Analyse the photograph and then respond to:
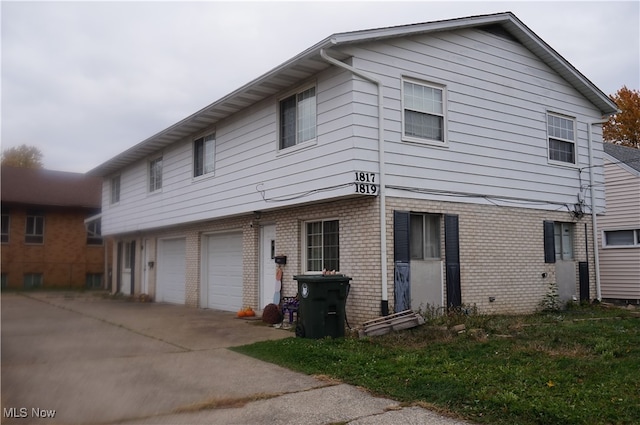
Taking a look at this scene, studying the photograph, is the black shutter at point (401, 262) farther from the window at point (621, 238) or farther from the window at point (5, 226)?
the window at point (5, 226)

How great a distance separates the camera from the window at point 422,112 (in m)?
11.5

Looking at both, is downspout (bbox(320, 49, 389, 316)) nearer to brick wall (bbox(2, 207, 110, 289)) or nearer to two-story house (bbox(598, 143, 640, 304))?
two-story house (bbox(598, 143, 640, 304))

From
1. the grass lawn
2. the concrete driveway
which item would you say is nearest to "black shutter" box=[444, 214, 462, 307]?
the grass lawn

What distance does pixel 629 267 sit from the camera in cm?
1825

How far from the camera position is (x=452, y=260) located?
11.9 m

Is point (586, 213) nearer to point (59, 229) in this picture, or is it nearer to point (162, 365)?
point (162, 365)

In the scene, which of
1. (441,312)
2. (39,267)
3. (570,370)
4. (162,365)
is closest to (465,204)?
(441,312)

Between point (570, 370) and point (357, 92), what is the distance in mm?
6116

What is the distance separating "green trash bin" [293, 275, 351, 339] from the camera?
9.89 meters

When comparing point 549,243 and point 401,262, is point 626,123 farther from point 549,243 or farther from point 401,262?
point 401,262

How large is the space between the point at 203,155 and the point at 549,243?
9922mm

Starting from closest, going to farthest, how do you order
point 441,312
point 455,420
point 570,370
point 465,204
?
1. point 455,420
2. point 570,370
3. point 441,312
4. point 465,204

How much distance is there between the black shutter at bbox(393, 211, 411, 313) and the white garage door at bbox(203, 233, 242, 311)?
5841 millimetres

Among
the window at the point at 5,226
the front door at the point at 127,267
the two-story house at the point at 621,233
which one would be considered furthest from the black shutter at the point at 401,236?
the window at the point at 5,226
